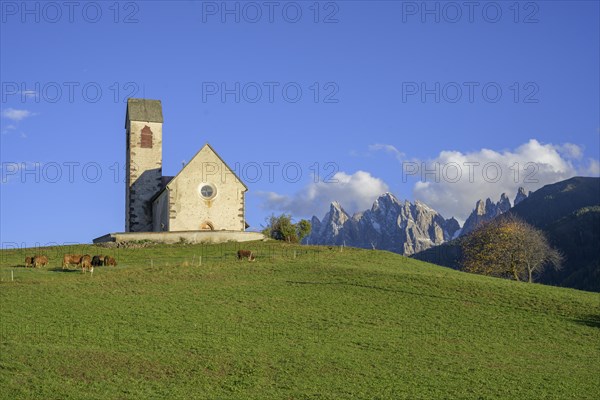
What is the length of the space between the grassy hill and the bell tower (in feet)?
82.2

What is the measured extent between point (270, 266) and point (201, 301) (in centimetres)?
1280

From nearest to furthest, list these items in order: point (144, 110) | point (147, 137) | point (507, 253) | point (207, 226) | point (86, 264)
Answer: point (86, 264) → point (207, 226) → point (147, 137) → point (144, 110) → point (507, 253)

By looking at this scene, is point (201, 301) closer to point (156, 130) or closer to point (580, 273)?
point (156, 130)

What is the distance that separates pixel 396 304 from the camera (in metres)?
47.2

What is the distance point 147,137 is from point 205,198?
579 inches

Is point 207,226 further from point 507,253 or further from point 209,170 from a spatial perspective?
point 507,253

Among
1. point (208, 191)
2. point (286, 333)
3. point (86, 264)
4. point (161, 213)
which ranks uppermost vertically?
point (208, 191)

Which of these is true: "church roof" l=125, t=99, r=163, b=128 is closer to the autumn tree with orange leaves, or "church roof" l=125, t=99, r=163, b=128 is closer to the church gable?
the church gable

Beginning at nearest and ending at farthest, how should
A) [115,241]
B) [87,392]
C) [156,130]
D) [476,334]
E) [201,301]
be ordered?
[87,392] → [476,334] → [201,301] → [115,241] → [156,130]

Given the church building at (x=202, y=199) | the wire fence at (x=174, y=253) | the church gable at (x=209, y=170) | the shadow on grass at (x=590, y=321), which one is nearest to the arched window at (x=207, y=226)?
the church building at (x=202, y=199)

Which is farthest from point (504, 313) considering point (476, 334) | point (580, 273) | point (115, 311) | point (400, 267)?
point (580, 273)

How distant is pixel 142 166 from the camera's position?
285ft

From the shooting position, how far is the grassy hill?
3030cm

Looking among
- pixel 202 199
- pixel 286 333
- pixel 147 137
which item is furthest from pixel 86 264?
pixel 147 137
